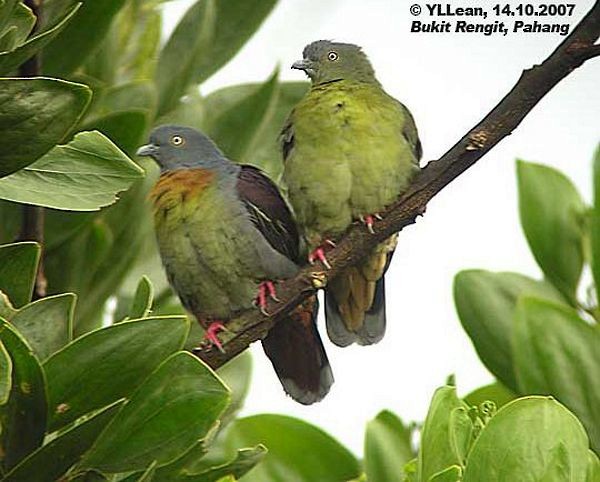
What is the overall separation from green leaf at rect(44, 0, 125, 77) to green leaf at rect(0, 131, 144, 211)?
9.1 inches

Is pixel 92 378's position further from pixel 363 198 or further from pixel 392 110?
pixel 392 110

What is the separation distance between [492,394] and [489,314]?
102 millimetres

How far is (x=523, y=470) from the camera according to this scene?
729 mm

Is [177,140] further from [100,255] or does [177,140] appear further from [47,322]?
[47,322]

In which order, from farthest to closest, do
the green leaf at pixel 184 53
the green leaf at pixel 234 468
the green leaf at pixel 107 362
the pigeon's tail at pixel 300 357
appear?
the green leaf at pixel 184 53, the pigeon's tail at pixel 300 357, the green leaf at pixel 234 468, the green leaf at pixel 107 362

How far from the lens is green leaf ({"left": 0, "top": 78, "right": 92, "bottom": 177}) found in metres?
0.69

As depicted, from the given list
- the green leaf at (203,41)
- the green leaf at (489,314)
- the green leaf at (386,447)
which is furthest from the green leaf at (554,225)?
the green leaf at (203,41)

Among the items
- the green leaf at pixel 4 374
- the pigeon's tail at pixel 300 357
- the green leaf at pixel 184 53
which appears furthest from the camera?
the green leaf at pixel 184 53

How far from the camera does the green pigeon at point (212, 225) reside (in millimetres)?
1088

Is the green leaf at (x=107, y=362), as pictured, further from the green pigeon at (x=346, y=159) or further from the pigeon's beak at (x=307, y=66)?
the pigeon's beak at (x=307, y=66)

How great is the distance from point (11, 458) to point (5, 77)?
9.7 inches

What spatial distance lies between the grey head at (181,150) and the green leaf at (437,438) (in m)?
0.38

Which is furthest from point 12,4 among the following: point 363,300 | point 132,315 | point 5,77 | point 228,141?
point 228,141

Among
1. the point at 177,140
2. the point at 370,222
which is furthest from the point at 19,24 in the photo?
the point at 177,140
